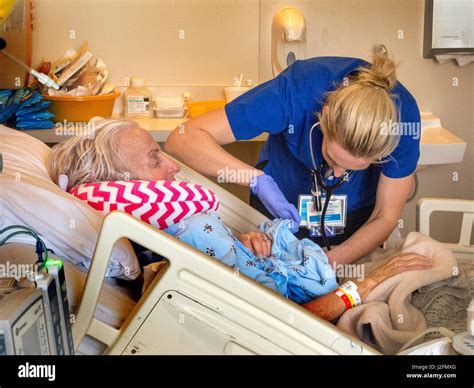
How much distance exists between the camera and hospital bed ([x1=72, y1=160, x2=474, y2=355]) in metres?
1.01

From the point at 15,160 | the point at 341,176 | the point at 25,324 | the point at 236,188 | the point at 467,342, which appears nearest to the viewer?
the point at 25,324

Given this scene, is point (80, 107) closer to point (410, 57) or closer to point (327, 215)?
point (327, 215)

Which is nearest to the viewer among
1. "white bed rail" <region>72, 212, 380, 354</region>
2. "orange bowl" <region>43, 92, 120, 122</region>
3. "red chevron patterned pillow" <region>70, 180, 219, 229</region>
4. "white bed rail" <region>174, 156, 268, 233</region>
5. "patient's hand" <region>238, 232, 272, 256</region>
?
"white bed rail" <region>72, 212, 380, 354</region>

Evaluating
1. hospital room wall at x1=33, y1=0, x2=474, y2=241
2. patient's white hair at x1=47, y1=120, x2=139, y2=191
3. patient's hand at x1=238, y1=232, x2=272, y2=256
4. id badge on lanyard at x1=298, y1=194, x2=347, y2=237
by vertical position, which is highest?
hospital room wall at x1=33, y1=0, x2=474, y2=241

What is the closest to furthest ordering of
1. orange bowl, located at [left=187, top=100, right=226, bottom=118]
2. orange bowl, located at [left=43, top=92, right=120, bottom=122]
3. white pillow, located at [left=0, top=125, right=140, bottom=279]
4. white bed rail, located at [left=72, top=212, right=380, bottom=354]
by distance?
1. white bed rail, located at [left=72, top=212, right=380, bottom=354]
2. white pillow, located at [left=0, top=125, right=140, bottom=279]
3. orange bowl, located at [left=43, top=92, right=120, bottom=122]
4. orange bowl, located at [left=187, top=100, right=226, bottom=118]

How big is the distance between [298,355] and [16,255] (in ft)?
1.51

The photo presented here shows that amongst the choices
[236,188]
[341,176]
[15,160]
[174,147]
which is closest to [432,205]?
[341,176]

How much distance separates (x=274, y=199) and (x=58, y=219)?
455 millimetres

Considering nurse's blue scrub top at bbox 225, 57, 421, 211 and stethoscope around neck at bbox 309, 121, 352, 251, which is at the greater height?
nurse's blue scrub top at bbox 225, 57, 421, 211

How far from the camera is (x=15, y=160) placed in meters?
1.28

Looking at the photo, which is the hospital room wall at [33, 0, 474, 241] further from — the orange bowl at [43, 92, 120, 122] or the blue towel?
the blue towel

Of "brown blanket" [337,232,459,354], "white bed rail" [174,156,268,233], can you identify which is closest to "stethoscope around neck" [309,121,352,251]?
"white bed rail" [174,156,268,233]

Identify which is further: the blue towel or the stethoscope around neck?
the stethoscope around neck

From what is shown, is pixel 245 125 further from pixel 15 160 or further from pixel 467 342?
pixel 467 342
